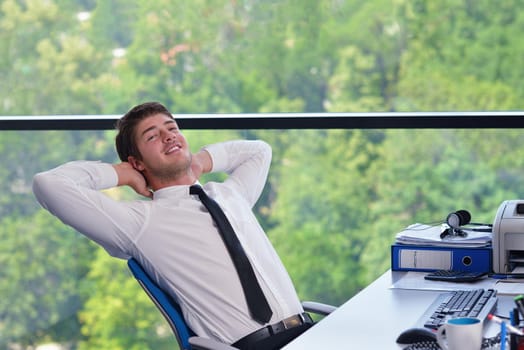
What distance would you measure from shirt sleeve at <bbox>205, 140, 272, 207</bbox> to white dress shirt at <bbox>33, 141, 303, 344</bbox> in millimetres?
226

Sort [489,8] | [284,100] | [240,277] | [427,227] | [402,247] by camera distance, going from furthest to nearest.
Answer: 1. [284,100]
2. [489,8]
3. [427,227]
4. [402,247]
5. [240,277]

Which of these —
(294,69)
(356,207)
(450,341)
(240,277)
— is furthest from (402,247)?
(294,69)

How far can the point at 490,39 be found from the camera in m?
4.83

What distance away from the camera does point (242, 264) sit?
255 centimetres

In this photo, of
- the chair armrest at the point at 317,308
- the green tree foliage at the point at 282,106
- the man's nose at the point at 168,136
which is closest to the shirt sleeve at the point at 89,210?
the man's nose at the point at 168,136

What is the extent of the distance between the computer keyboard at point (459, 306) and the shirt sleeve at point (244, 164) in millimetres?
740

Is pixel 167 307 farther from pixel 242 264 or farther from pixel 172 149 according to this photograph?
pixel 172 149

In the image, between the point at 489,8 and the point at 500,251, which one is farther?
the point at 489,8

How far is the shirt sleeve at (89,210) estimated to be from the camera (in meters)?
2.46

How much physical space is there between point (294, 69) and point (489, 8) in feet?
3.45

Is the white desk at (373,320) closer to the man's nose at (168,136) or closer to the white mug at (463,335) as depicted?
the white mug at (463,335)

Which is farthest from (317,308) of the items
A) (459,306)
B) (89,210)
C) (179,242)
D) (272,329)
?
(89,210)

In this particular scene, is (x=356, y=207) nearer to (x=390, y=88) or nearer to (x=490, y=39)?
(x=390, y=88)

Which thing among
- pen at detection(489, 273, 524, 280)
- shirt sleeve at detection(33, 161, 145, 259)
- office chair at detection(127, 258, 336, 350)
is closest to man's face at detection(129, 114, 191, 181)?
shirt sleeve at detection(33, 161, 145, 259)
